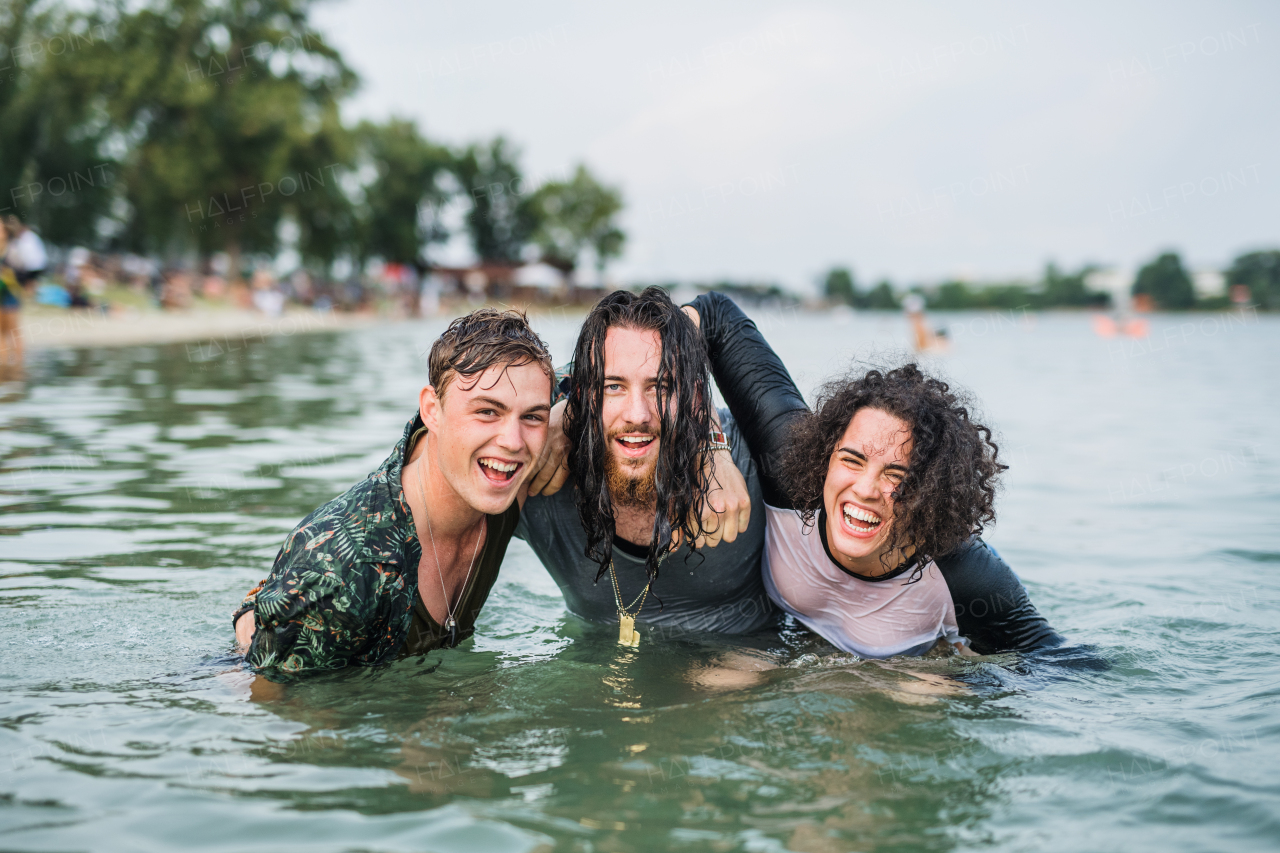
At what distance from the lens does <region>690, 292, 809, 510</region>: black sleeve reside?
4.86 m

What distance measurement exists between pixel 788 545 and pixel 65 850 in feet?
10.1

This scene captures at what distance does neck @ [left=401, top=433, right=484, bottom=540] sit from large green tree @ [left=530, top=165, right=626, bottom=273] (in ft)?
279

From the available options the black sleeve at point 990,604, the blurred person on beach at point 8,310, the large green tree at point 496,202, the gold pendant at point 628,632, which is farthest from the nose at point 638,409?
the large green tree at point 496,202

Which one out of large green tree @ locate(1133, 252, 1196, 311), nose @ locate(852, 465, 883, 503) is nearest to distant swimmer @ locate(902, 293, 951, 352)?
nose @ locate(852, 465, 883, 503)

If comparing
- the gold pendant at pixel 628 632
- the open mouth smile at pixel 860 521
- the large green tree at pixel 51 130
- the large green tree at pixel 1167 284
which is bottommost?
the gold pendant at pixel 628 632

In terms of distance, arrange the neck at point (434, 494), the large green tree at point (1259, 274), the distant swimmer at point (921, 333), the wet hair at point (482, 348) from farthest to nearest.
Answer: the large green tree at point (1259, 274) → the distant swimmer at point (921, 333) → the neck at point (434, 494) → the wet hair at point (482, 348)

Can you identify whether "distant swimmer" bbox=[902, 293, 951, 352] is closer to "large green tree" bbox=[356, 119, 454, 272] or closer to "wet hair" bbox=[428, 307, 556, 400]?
"wet hair" bbox=[428, 307, 556, 400]

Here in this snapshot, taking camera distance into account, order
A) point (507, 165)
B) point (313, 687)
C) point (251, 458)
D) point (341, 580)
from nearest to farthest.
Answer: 1. point (341, 580)
2. point (313, 687)
3. point (251, 458)
4. point (507, 165)

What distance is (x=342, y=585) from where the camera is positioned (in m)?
3.69

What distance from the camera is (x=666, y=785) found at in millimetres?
3223

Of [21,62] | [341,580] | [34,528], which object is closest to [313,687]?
[341,580]

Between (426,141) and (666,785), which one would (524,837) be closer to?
(666,785)

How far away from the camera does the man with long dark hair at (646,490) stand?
13.1 feet

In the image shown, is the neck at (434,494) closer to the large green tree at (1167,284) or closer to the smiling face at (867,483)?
the smiling face at (867,483)
